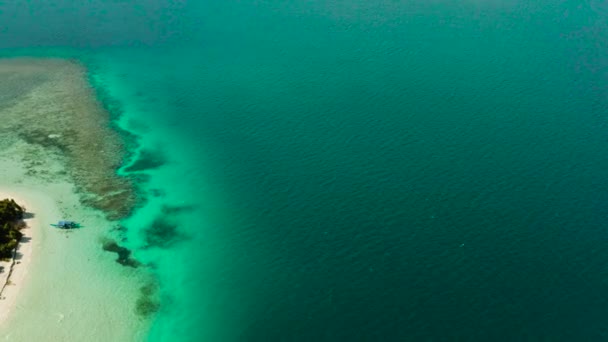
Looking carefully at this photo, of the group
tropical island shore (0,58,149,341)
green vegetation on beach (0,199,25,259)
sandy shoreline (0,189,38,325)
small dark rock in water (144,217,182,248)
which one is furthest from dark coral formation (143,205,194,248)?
green vegetation on beach (0,199,25,259)

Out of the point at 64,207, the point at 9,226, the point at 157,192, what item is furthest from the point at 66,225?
the point at 157,192

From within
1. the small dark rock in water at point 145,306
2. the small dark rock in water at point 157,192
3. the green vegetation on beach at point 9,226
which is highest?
the small dark rock in water at point 157,192

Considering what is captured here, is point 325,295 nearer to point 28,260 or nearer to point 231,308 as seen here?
point 231,308

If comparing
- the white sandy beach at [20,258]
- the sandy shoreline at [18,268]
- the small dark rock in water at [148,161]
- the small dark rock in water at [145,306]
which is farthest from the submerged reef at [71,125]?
the small dark rock in water at [145,306]

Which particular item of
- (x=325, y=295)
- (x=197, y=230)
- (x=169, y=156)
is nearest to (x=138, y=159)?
Result: (x=169, y=156)

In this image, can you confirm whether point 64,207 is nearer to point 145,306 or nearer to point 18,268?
point 18,268

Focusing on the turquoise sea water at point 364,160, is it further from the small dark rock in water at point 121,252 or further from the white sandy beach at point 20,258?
the white sandy beach at point 20,258
